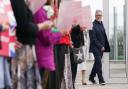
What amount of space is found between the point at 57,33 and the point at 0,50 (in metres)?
1.11

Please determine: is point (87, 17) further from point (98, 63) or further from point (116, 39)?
point (116, 39)

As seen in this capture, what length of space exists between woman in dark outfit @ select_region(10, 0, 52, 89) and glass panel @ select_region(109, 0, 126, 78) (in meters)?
9.37

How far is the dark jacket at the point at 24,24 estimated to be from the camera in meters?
4.09

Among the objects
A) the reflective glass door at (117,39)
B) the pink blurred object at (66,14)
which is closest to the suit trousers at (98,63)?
the reflective glass door at (117,39)

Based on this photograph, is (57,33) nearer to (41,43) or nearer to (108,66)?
(41,43)

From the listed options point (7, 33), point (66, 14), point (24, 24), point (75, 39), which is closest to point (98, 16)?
point (75, 39)

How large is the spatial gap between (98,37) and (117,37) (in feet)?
4.25

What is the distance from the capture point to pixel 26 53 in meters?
4.36

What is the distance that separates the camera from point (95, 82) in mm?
13539

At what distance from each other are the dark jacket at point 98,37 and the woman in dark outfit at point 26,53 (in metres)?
8.44

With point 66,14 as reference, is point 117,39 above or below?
below

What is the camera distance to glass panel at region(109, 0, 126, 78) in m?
13.9

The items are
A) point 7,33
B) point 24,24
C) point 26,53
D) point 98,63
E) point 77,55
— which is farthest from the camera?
point 98,63

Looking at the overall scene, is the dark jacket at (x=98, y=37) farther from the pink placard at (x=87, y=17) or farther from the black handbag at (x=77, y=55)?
the pink placard at (x=87, y=17)
